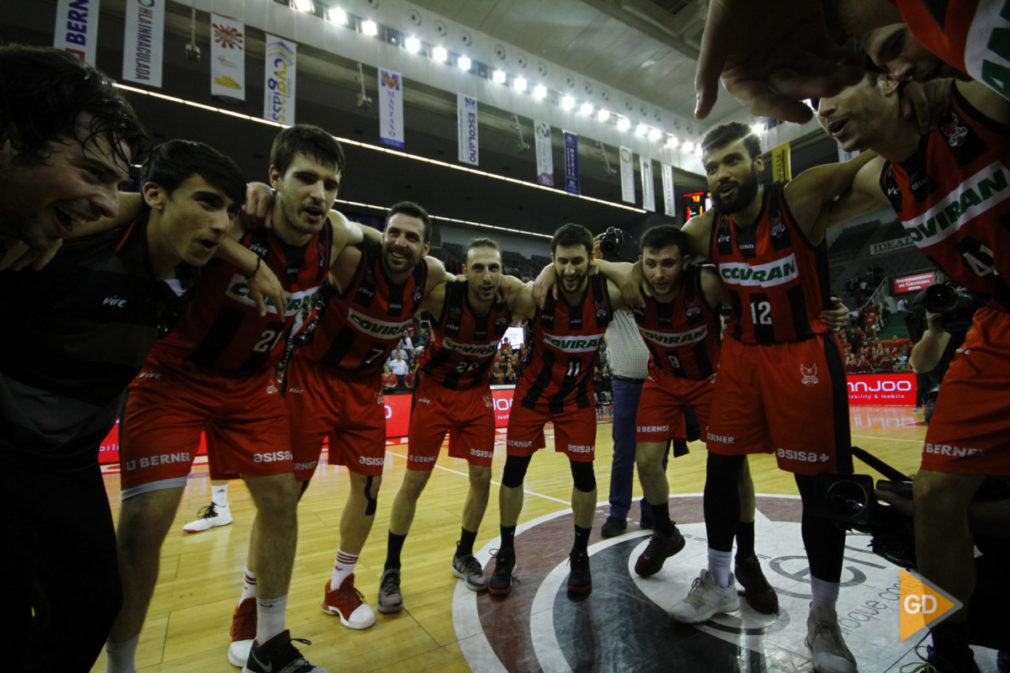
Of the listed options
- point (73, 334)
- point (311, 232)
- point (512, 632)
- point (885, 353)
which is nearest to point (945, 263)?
point (512, 632)

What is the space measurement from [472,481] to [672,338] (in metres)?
1.74

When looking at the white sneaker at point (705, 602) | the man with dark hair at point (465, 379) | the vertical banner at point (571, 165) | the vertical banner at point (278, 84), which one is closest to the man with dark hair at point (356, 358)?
the man with dark hair at point (465, 379)

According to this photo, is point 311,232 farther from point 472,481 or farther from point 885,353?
point 885,353

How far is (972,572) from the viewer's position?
1.60m

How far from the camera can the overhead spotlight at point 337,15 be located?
11734 millimetres

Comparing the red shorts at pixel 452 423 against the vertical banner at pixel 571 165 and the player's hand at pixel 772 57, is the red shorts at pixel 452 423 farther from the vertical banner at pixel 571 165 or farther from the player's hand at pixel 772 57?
the vertical banner at pixel 571 165

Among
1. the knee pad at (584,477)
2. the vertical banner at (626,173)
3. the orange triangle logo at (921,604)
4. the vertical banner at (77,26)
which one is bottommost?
the orange triangle logo at (921,604)

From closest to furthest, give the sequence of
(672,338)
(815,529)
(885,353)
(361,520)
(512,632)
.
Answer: (815,529), (512,632), (361,520), (672,338), (885,353)

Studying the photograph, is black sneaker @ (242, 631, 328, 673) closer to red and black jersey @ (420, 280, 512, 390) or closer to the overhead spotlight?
red and black jersey @ (420, 280, 512, 390)

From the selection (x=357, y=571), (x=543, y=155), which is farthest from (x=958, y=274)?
(x=543, y=155)

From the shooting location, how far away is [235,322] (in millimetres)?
2264

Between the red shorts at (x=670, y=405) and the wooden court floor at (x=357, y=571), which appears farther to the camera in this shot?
the red shorts at (x=670, y=405)

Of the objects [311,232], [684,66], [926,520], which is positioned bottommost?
[926,520]

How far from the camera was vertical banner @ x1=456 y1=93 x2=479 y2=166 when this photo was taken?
11.4m
